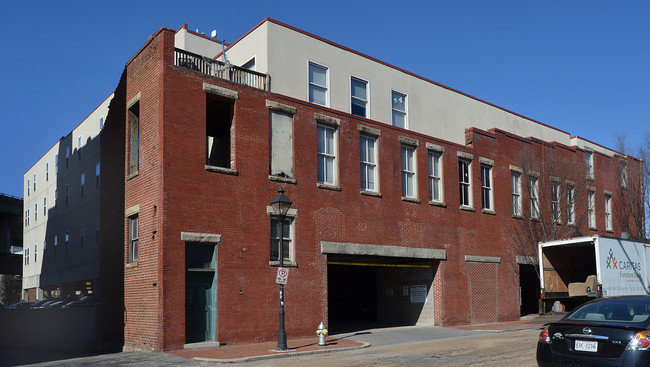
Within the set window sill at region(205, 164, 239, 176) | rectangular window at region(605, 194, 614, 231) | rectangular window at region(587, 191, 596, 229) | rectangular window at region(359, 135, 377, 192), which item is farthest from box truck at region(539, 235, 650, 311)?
rectangular window at region(605, 194, 614, 231)

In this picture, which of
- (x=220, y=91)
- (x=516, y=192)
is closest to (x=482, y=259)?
(x=516, y=192)

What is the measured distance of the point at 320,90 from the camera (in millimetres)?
23672

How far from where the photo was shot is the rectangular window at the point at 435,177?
26.7 meters

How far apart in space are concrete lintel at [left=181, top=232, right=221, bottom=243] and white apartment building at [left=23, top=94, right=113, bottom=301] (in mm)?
20927

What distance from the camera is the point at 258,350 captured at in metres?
17.3

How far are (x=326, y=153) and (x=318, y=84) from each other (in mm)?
2767

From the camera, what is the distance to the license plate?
9.20 m

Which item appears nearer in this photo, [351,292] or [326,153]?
Answer: [326,153]

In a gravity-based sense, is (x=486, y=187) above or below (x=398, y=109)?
below

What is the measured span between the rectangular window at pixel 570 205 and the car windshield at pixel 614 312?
76.3ft

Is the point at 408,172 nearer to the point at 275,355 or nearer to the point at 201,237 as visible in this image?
the point at 201,237

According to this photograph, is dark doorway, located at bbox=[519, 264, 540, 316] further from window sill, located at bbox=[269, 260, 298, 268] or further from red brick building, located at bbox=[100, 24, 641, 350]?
window sill, located at bbox=[269, 260, 298, 268]

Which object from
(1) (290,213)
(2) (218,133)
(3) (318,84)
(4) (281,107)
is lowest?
(1) (290,213)

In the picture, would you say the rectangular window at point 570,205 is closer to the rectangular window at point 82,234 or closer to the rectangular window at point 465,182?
the rectangular window at point 465,182
